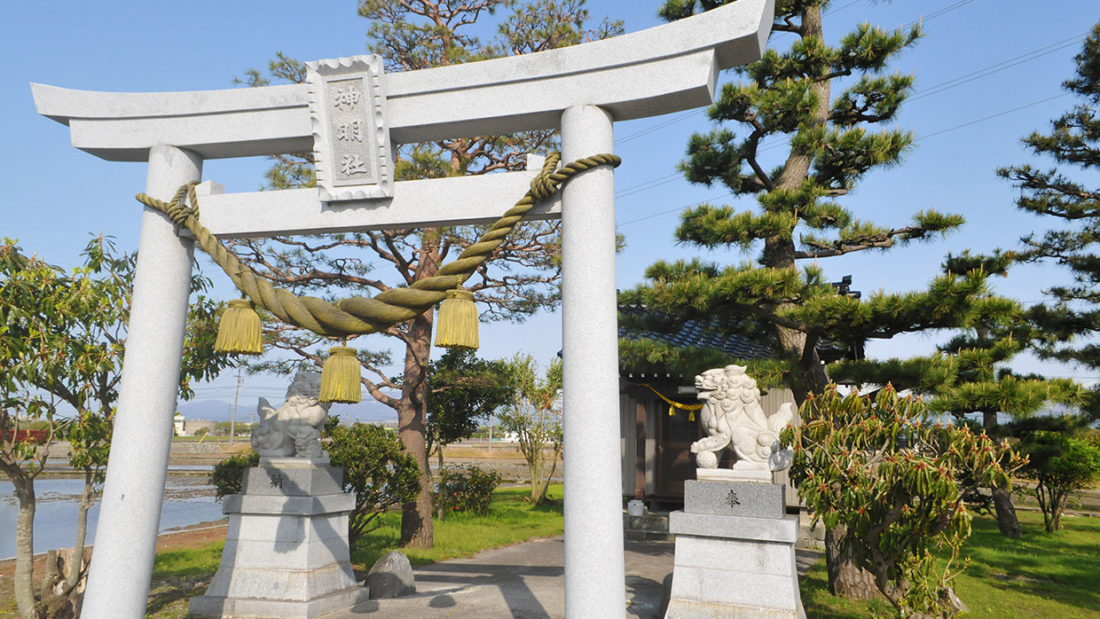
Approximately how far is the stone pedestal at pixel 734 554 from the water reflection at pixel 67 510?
985 centimetres

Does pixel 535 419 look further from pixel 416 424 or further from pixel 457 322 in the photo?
pixel 457 322

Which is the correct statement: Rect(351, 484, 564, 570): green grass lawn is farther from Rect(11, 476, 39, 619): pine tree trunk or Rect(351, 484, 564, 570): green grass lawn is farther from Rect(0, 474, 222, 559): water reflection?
Rect(11, 476, 39, 619): pine tree trunk

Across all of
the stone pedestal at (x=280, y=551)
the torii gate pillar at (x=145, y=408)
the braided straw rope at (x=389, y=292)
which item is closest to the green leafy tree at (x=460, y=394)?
the stone pedestal at (x=280, y=551)

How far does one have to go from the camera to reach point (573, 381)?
11.9 ft

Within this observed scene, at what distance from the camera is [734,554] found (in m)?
5.82

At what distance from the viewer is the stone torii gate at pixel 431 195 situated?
3.60 metres

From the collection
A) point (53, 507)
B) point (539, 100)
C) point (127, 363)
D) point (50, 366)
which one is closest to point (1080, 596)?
point (539, 100)

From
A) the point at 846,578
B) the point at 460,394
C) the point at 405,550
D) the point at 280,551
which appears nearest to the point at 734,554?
the point at 846,578

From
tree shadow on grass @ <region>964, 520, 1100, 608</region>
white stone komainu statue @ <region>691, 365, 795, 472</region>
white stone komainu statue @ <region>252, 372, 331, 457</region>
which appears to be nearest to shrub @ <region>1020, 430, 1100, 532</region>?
tree shadow on grass @ <region>964, 520, 1100, 608</region>

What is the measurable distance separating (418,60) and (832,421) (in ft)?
28.2

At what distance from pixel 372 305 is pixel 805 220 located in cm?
584

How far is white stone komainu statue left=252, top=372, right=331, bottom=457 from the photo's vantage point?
22.9 feet

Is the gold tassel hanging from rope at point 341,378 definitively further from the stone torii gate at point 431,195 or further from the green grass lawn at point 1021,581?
the green grass lawn at point 1021,581

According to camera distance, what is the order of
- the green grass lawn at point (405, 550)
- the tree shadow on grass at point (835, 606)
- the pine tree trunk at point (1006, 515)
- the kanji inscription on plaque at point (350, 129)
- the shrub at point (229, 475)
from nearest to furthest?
the kanji inscription on plaque at point (350, 129), the tree shadow on grass at point (835, 606), the green grass lawn at point (405, 550), the shrub at point (229, 475), the pine tree trunk at point (1006, 515)
